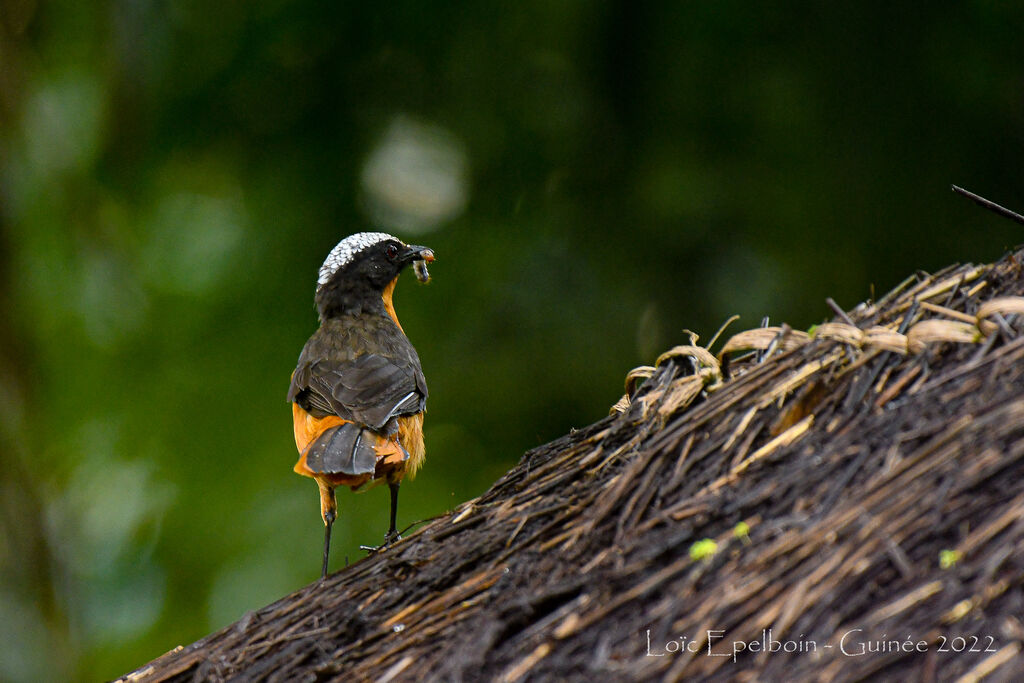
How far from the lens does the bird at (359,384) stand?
5.04m

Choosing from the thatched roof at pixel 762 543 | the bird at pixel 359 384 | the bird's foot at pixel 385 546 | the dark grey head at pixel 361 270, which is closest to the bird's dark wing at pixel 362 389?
the bird at pixel 359 384

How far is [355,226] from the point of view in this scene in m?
7.62

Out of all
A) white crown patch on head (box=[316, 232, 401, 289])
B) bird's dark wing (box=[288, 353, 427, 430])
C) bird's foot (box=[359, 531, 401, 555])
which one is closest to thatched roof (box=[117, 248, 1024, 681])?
bird's foot (box=[359, 531, 401, 555])

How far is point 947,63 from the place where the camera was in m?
6.74

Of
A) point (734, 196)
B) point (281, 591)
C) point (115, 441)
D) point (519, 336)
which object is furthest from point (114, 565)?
point (734, 196)

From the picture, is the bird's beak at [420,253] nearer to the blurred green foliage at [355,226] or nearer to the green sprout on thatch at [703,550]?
the blurred green foliage at [355,226]

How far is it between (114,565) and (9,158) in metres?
3.23

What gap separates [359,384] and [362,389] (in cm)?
5

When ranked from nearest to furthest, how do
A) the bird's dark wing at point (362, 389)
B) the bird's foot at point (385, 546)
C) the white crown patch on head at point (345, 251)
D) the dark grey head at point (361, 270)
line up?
the bird's foot at point (385, 546) < the bird's dark wing at point (362, 389) < the dark grey head at point (361, 270) < the white crown patch on head at point (345, 251)

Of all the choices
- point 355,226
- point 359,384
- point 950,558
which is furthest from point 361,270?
point 950,558

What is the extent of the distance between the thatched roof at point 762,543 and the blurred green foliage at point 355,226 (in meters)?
4.16

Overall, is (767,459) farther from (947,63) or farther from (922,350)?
(947,63)

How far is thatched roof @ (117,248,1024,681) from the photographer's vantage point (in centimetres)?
197

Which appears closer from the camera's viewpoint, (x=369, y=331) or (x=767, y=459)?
(x=767, y=459)
